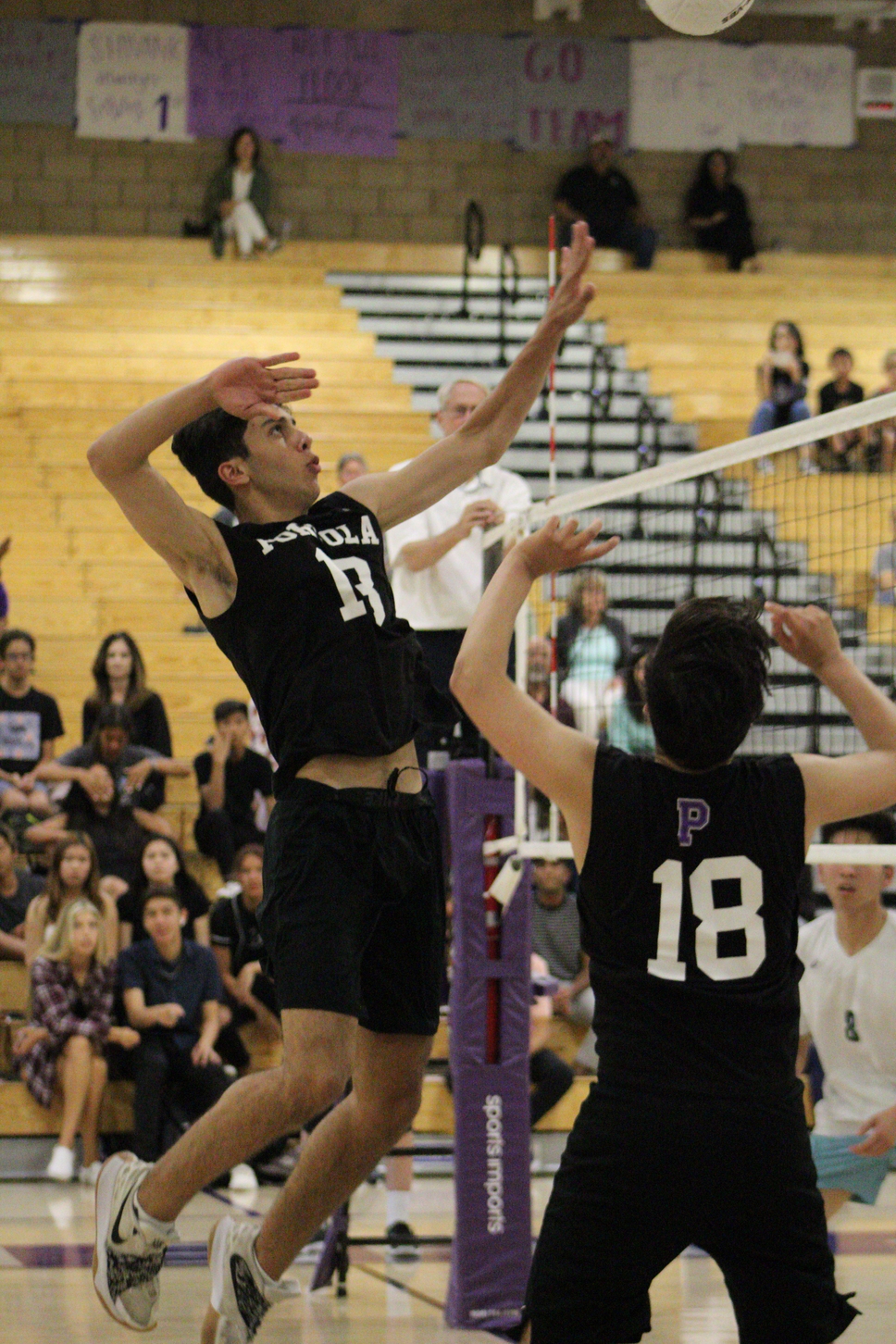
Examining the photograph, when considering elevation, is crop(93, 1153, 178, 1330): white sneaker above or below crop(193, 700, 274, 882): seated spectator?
below

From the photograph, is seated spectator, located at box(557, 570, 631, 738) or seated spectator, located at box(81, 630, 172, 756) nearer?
seated spectator, located at box(557, 570, 631, 738)

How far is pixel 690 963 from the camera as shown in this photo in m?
2.97

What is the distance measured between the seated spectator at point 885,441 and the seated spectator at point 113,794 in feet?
18.9

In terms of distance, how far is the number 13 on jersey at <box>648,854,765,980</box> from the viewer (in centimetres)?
297

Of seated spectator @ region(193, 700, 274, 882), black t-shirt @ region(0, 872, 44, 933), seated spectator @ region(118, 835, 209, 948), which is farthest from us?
seated spectator @ region(193, 700, 274, 882)

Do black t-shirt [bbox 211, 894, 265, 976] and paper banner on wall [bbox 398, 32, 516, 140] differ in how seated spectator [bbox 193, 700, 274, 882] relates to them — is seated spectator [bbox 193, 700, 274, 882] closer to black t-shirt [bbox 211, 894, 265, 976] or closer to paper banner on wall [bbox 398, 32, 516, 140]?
black t-shirt [bbox 211, 894, 265, 976]

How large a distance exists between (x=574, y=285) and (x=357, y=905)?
1525 millimetres

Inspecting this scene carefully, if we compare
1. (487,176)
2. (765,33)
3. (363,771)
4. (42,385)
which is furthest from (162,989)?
(765,33)

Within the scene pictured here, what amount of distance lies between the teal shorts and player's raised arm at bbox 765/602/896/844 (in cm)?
265

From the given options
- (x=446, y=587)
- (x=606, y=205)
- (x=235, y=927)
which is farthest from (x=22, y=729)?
(x=606, y=205)

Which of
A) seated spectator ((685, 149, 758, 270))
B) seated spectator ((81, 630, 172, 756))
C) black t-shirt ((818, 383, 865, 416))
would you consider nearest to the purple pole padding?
seated spectator ((81, 630, 172, 756))

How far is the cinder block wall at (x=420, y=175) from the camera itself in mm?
18766

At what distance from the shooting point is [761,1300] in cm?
293

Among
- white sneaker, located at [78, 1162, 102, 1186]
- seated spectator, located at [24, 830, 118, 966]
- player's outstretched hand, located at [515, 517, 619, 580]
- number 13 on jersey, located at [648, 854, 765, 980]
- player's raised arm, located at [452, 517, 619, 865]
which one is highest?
player's outstretched hand, located at [515, 517, 619, 580]
